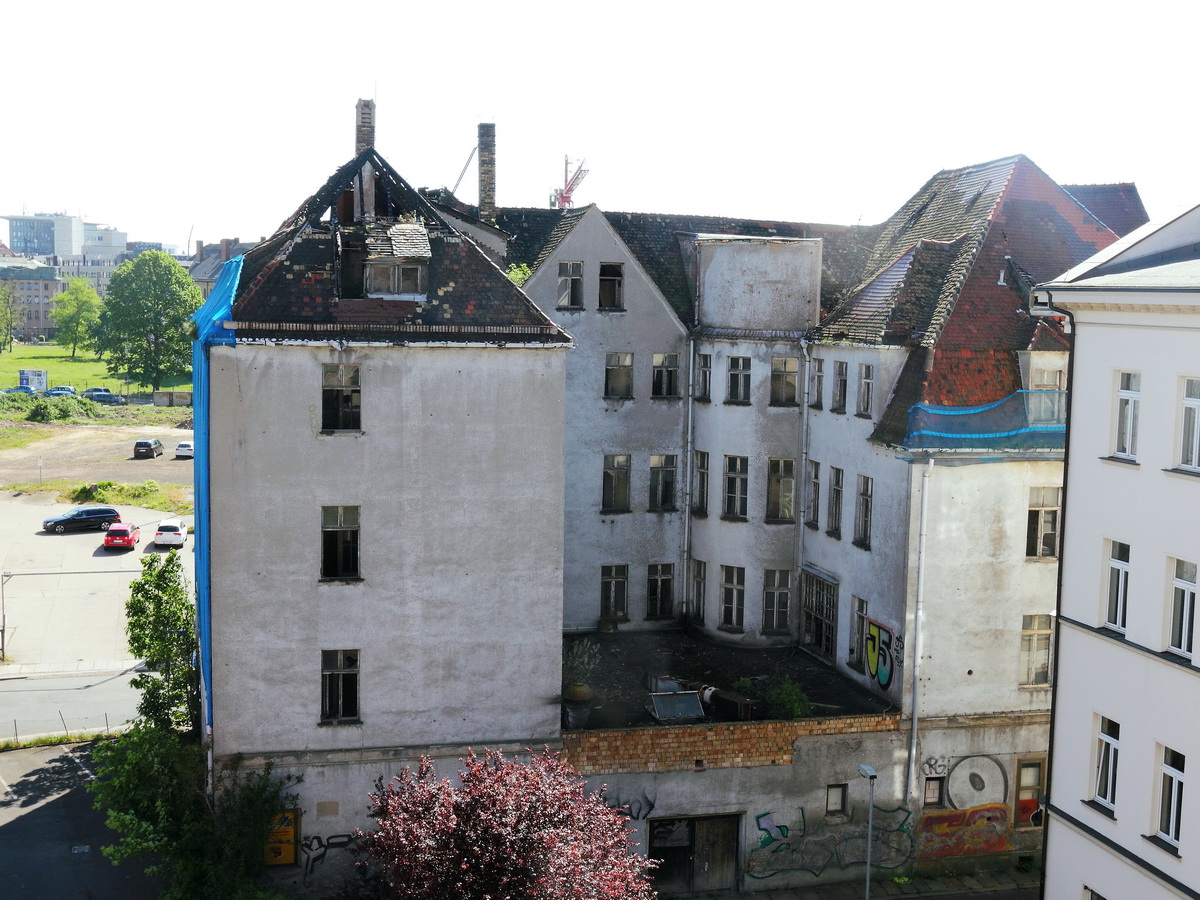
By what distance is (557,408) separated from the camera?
25.7 metres

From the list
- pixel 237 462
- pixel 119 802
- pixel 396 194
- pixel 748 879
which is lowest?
pixel 748 879

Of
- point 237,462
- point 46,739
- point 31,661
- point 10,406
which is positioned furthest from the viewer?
point 10,406

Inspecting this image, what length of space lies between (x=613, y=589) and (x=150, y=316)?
87.5 m

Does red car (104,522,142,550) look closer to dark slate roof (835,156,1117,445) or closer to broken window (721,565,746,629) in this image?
broken window (721,565,746,629)

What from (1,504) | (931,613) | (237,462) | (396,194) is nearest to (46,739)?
(237,462)

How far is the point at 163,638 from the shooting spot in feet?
100

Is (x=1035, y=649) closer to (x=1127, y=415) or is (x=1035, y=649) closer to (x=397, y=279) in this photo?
(x=1127, y=415)

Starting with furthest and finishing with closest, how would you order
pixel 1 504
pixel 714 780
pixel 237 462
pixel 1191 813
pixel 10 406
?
pixel 10 406 → pixel 1 504 → pixel 714 780 → pixel 237 462 → pixel 1191 813

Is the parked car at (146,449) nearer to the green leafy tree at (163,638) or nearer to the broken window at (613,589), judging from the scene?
the green leafy tree at (163,638)

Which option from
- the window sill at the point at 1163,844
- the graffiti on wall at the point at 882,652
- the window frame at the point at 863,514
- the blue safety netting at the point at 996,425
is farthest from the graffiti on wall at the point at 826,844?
the blue safety netting at the point at 996,425

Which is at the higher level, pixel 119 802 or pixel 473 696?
pixel 473 696

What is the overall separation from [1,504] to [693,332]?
49838mm

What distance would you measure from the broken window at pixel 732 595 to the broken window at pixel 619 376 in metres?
5.77

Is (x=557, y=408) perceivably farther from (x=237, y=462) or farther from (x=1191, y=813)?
(x=1191, y=813)
